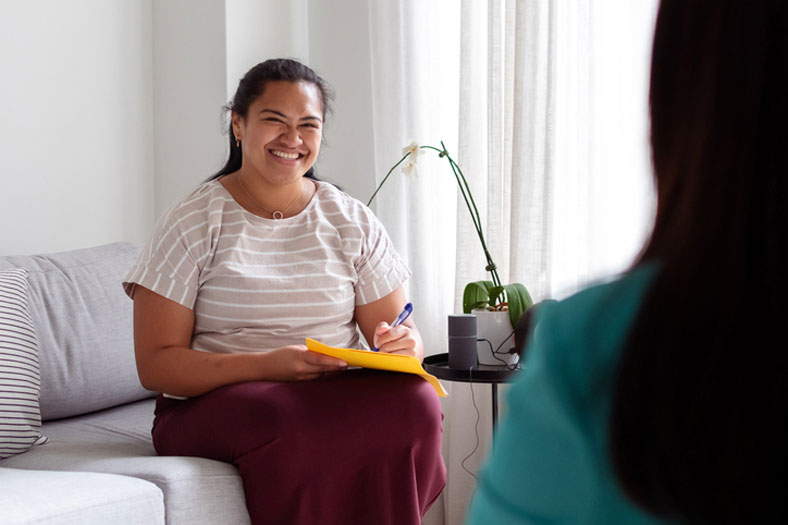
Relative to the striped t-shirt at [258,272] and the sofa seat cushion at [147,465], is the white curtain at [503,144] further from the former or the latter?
the sofa seat cushion at [147,465]

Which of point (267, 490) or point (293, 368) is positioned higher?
point (293, 368)

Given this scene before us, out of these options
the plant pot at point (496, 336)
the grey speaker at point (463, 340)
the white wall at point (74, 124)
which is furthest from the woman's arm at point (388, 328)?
the white wall at point (74, 124)

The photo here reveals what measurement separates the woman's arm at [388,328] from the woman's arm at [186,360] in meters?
0.17

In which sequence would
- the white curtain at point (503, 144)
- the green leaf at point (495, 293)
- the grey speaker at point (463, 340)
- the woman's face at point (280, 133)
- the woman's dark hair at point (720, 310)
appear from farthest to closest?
the white curtain at point (503, 144), the green leaf at point (495, 293), the grey speaker at point (463, 340), the woman's face at point (280, 133), the woman's dark hair at point (720, 310)

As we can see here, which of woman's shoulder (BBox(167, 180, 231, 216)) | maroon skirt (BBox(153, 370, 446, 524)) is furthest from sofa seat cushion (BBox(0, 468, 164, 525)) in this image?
woman's shoulder (BBox(167, 180, 231, 216))

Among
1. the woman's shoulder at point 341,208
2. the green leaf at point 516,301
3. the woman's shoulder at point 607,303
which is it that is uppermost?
the woman's shoulder at point 341,208

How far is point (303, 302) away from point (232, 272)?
0.53 feet

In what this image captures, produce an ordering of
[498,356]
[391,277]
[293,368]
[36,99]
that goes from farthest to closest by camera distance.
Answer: [36,99]
[498,356]
[391,277]
[293,368]

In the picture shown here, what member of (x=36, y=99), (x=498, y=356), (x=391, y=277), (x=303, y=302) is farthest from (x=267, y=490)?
(x=36, y=99)

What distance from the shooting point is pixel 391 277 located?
1.97 m

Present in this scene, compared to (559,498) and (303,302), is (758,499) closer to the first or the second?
(559,498)

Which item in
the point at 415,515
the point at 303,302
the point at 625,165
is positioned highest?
the point at 625,165

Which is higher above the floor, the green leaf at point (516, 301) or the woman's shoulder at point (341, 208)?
the woman's shoulder at point (341, 208)

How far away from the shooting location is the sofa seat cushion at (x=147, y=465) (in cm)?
152
